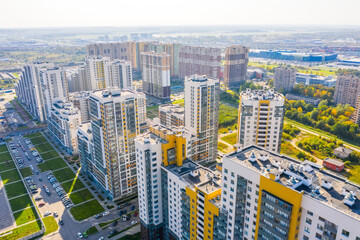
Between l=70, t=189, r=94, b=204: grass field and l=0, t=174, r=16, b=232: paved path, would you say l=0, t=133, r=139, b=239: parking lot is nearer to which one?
l=70, t=189, r=94, b=204: grass field

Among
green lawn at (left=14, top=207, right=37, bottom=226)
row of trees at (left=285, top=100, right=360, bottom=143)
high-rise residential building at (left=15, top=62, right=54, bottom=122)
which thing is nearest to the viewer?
green lawn at (left=14, top=207, right=37, bottom=226)

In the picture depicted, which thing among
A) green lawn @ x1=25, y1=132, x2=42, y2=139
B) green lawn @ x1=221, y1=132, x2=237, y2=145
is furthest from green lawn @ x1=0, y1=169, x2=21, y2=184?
green lawn @ x1=221, y1=132, x2=237, y2=145

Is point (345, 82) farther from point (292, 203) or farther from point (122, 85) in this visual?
point (292, 203)

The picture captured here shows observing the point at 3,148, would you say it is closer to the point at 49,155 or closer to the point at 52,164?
the point at 49,155

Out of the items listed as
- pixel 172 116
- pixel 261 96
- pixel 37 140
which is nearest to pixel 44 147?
pixel 37 140

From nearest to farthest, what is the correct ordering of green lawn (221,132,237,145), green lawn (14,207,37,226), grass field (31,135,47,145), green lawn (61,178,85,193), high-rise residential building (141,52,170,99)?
green lawn (14,207,37,226)
green lawn (61,178,85,193)
green lawn (221,132,237,145)
grass field (31,135,47,145)
high-rise residential building (141,52,170,99)

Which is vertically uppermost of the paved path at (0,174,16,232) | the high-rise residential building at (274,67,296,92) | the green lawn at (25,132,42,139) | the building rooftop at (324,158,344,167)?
the high-rise residential building at (274,67,296,92)
